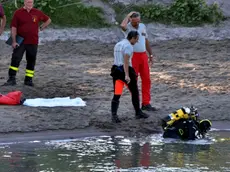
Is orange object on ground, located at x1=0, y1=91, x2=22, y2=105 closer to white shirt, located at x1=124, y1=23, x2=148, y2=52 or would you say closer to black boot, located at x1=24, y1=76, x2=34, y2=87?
black boot, located at x1=24, y1=76, x2=34, y2=87

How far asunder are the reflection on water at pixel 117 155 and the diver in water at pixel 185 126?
132 mm

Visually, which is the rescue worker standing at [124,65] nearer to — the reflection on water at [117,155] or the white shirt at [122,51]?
Result: the white shirt at [122,51]

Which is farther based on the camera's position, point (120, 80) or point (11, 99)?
point (11, 99)

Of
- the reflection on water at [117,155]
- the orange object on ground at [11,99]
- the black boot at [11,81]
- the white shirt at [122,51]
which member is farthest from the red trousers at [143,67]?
the black boot at [11,81]

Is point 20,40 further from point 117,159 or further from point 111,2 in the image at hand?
point 111,2

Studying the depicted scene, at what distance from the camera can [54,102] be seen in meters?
13.1

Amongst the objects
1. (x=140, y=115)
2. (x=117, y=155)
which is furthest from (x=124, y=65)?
(x=117, y=155)

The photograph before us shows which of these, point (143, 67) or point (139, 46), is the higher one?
point (139, 46)

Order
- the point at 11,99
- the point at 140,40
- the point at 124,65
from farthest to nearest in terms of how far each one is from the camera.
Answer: the point at 11,99, the point at 140,40, the point at 124,65

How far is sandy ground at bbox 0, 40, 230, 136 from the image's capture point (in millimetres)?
12453

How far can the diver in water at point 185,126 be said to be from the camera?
38.4 feet

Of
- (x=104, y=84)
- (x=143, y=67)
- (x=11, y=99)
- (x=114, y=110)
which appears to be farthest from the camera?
(x=104, y=84)

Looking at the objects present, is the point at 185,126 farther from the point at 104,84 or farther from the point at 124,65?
the point at 104,84

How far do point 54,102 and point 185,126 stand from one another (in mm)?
2482
